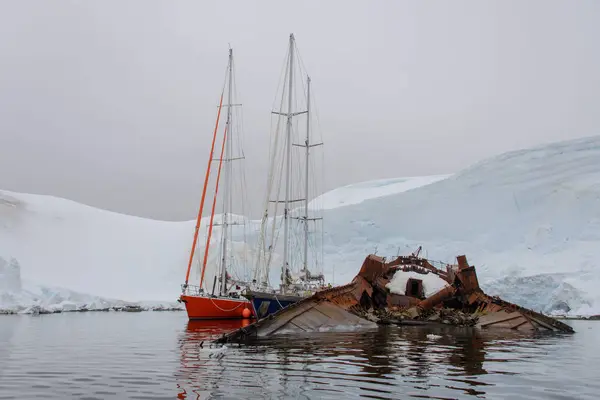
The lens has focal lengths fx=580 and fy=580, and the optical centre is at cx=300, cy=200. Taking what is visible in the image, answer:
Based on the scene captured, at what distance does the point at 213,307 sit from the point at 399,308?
428 inches

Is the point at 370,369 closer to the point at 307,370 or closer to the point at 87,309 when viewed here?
the point at 307,370

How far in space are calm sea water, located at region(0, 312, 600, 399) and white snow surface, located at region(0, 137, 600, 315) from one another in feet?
86.9

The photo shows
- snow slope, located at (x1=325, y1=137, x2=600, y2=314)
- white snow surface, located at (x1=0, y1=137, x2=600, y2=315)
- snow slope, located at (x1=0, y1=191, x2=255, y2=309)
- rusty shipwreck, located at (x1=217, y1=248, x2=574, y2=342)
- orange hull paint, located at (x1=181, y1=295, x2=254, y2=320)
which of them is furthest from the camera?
snow slope, located at (x1=0, y1=191, x2=255, y2=309)

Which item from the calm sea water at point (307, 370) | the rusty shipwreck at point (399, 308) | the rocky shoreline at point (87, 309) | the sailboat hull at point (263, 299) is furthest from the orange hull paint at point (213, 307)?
A: the rocky shoreline at point (87, 309)

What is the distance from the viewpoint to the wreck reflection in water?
8.00 metres

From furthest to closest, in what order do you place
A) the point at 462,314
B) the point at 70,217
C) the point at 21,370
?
the point at 70,217
the point at 462,314
the point at 21,370

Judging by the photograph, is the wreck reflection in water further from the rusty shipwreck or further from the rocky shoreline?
Result: the rocky shoreline

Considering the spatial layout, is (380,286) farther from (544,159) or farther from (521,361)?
(544,159)

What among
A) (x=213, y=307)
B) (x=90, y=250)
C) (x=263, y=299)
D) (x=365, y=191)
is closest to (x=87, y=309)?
(x=90, y=250)

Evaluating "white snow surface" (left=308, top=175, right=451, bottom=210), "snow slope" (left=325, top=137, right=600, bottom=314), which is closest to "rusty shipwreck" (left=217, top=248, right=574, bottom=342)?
"snow slope" (left=325, top=137, right=600, bottom=314)

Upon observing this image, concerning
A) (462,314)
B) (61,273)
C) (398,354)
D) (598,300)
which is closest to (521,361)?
(398,354)

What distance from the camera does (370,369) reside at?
1006 centimetres

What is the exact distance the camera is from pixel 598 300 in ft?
131

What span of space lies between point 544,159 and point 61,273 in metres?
47.0
